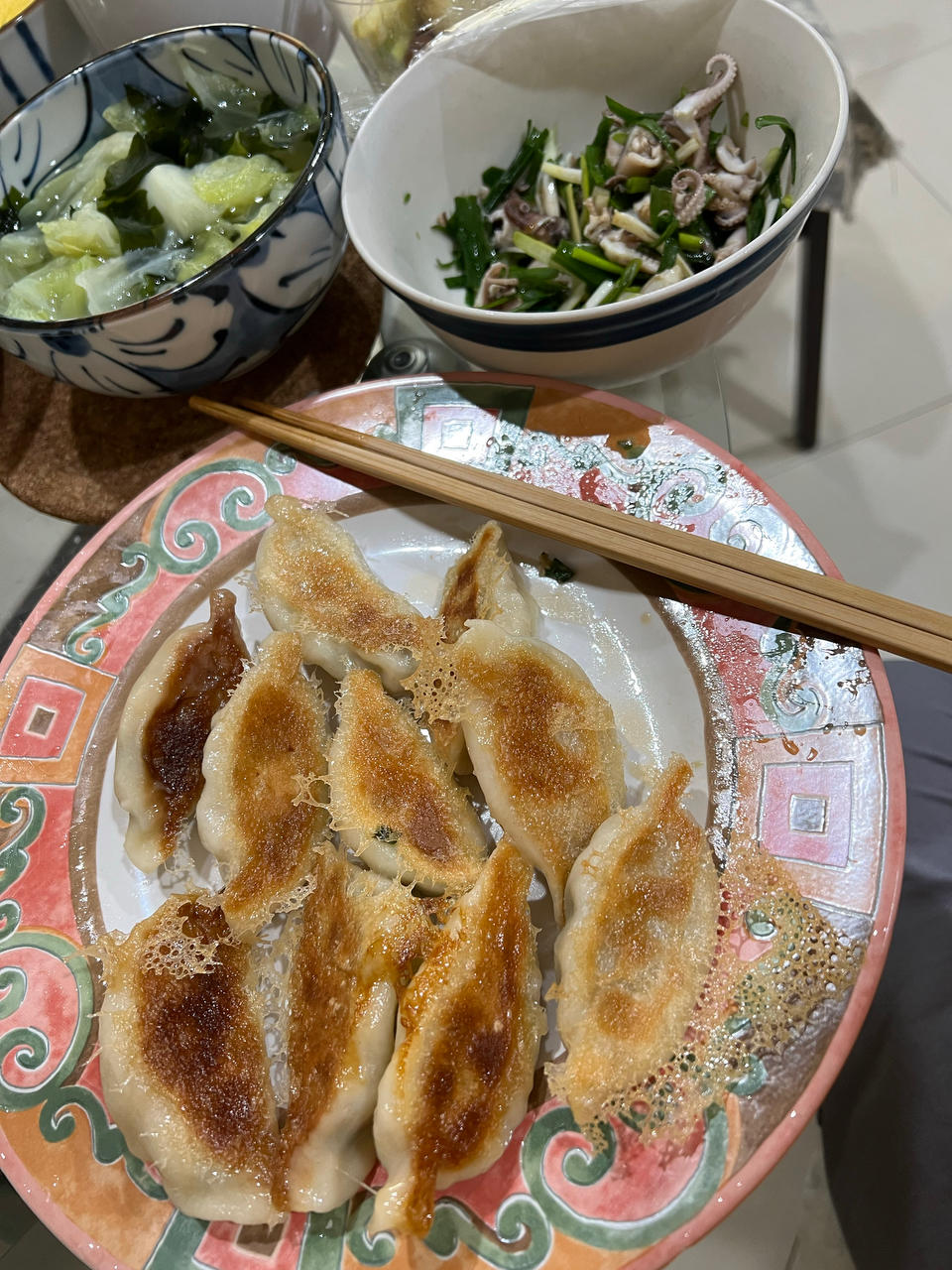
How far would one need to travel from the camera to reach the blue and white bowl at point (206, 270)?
1.28m

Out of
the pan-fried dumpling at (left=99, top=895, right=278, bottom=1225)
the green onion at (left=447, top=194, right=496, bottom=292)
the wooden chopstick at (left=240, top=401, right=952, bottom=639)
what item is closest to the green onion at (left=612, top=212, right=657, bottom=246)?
the green onion at (left=447, top=194, right=496, bottom=292)

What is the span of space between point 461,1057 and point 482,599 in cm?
66

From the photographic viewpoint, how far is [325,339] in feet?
5.62

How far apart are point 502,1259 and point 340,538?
1.07 meters

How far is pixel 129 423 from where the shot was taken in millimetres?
1684

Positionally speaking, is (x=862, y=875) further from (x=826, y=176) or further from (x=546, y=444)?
(x=826, y=176)

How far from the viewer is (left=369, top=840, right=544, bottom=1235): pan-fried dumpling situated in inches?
37.9

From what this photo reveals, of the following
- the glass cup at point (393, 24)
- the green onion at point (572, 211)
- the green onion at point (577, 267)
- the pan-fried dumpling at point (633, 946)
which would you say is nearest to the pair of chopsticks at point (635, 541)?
the pan-fried dumpling at point (633, 946)

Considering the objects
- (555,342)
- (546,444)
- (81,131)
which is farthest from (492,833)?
(81,131)

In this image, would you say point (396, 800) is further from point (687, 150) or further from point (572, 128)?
point (572, 128)

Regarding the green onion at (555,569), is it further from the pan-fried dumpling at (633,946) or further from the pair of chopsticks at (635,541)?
the pan-fried dumpling at (633,946)

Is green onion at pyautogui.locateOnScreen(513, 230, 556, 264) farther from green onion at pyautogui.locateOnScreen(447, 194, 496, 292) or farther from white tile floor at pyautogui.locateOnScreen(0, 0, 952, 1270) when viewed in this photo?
white tile floor at pyautogui.locateOnScreen(0, 0, 952, 1270)

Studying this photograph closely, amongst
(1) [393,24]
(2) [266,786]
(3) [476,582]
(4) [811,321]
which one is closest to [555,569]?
(3) [476,582]

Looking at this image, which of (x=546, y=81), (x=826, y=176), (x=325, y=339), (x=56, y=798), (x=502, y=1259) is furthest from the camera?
(x=325, y=339)
